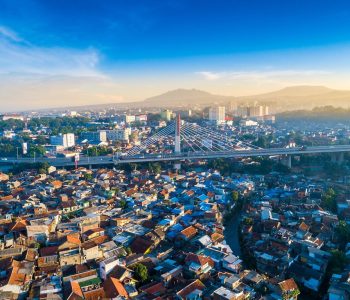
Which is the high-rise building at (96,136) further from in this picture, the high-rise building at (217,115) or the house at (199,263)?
the house at (199,263)

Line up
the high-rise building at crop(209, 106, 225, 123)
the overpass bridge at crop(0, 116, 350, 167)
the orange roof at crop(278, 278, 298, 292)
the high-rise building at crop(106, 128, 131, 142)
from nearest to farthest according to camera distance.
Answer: the orange roof at crop(278, 278, 298, 292)
the overpass bridge at crop(0, 116, 350, 167)
the high-rise building at crop(106, 128, 131, 142)
the high-rise building at crop(209, 106, 225, 123)

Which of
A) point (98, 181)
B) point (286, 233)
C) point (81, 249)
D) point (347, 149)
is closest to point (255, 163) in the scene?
point (347, 149)

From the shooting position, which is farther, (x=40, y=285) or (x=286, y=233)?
(x=286, y=233)

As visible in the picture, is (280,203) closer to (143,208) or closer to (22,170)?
(143,208)

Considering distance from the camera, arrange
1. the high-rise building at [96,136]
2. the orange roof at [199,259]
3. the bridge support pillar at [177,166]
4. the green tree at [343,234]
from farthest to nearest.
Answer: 1. the high-rise building at [96,136]
2. the bridge support pillar at [177,166]
3. the green tree at [343,234]
4. the orange roof at [199,259]

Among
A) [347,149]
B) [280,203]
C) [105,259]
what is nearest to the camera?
[105,259]

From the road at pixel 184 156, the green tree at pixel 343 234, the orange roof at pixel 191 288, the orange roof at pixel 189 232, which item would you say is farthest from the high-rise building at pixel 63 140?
the orange roof at pixel 191 288

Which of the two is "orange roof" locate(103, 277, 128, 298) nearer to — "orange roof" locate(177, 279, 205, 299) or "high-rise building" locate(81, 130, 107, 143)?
"orange roof" locate(177, 279, 205, 299)

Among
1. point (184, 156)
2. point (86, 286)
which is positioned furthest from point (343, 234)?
point (184, 156)

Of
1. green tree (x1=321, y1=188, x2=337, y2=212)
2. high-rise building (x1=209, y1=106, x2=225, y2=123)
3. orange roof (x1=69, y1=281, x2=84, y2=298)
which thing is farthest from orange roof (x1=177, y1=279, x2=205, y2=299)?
high-rise building (x1=209, y1=106, x2=225, y2=123)

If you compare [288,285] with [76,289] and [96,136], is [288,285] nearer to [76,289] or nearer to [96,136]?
[76,289]

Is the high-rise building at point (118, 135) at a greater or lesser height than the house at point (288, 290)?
greater
